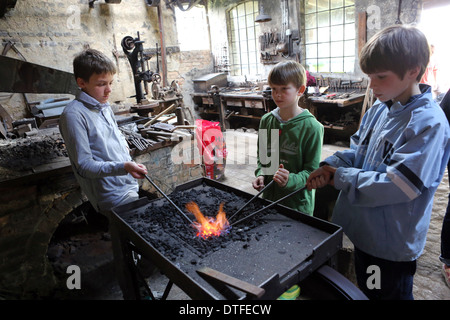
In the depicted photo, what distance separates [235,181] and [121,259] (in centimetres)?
353

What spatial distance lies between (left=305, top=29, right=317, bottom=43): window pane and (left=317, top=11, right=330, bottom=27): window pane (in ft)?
0.74

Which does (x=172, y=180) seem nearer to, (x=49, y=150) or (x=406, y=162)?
(x=49, y=150)

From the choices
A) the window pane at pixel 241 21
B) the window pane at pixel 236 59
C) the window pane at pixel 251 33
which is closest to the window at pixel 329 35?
the window pane at pixel 251 33

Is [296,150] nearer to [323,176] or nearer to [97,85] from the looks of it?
[323,176]

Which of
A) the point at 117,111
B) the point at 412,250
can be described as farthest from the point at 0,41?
the point at 412,250

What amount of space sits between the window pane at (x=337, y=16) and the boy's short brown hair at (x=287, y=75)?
20.2 feet

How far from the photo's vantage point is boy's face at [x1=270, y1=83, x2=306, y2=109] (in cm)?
223

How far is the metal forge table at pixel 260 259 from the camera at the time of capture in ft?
4.15

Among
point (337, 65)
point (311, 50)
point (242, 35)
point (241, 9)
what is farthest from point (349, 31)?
point (241, 9)

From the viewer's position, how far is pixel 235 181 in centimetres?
548

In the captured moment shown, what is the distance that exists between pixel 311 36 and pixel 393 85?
291 inches

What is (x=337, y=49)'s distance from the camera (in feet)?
24.9

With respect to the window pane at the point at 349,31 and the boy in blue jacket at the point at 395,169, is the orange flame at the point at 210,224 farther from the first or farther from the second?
the window pane at the point at 349,31

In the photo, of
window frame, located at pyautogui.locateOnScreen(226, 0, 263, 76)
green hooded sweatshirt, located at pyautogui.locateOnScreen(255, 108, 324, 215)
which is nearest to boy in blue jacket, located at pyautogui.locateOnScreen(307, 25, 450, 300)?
green hooded sweatshirt, located at pyautogui.locateOnScreen(255, 108, 324, 215)
